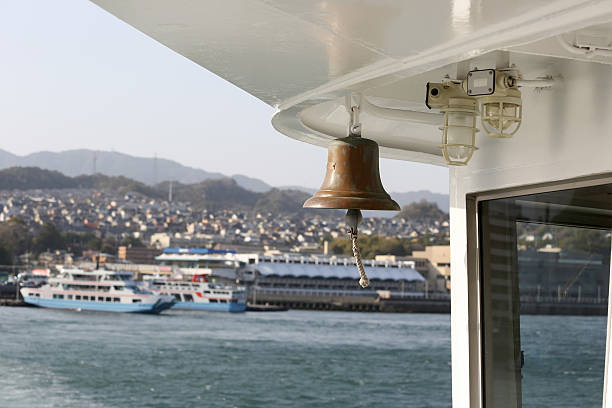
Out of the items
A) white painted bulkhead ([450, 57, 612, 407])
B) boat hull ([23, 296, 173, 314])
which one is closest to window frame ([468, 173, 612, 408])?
white painted bulkhead ([450, 57, 612, 407])

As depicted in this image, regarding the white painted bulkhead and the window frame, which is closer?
the white painted bulkhead

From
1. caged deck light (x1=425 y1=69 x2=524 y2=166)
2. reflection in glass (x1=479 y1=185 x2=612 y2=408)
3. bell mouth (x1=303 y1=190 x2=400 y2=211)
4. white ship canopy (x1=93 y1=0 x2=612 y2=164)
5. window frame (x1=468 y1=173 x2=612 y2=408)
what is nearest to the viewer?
white ship canopy (x1=93 y1=0 x2=612 y2=164)

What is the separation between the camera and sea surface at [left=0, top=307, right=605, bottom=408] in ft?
110

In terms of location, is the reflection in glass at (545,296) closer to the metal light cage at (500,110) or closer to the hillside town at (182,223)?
the metal light cage at (500,110)

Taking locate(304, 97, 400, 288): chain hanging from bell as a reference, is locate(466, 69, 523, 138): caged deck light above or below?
above

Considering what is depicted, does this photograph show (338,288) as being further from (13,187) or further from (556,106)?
(556,106)

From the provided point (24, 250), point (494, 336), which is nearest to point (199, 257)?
point (24, 250)

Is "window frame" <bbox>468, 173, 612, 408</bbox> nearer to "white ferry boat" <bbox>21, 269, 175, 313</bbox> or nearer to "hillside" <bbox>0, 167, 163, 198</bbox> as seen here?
"white ferry boat" <bbox>21, 269, 175, 313</bbox>

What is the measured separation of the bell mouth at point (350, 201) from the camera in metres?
1.92

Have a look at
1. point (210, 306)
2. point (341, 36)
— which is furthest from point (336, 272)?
point (341, 36)

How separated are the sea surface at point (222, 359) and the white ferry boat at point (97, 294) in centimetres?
59

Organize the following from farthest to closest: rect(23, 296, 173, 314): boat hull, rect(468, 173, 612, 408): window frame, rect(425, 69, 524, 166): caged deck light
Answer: rect(23, 296, 173, 314): boat hull
rect(468, 173, 612, 408): window frame
rect(425, 69, 524, 166): caged deck light

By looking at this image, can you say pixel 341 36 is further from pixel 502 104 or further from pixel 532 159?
pixel 532 159

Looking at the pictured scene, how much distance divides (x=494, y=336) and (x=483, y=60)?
98 centimetres
